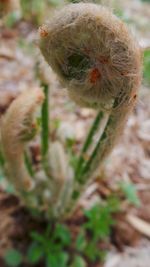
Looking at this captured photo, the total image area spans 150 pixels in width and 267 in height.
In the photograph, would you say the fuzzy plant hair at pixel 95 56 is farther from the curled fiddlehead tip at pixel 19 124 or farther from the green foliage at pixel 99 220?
the green foliage at pixel 99 220

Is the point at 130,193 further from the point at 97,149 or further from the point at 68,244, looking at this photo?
the point at 97,149

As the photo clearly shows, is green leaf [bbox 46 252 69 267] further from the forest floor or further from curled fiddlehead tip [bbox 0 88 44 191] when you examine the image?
curled fiddlehead tip [bbox 0 88 44 191]

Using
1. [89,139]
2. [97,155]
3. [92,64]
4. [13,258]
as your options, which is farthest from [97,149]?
[13,258]

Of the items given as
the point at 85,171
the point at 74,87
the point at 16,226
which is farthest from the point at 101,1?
the point at 16,226

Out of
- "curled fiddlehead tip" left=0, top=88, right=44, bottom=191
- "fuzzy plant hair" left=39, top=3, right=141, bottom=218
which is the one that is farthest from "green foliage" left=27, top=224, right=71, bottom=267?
"fuzzy plant hair" left=39, top=3, right=141, bottom=218

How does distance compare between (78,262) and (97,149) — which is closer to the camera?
(97,149)

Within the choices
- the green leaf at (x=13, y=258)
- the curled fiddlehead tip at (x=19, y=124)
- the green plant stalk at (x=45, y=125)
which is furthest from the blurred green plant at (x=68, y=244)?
the curled fiddlehead tip at (x=19, y=124)
